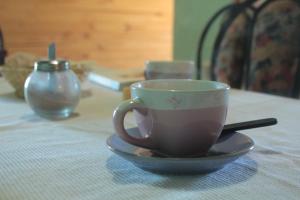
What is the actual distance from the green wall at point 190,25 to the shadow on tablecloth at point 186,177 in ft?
5.86

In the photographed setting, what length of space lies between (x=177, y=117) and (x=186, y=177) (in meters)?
0.07

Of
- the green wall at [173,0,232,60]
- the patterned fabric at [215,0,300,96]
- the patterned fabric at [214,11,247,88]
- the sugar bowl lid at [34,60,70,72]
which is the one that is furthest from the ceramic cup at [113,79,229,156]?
the green wall at [173,0,232,60]

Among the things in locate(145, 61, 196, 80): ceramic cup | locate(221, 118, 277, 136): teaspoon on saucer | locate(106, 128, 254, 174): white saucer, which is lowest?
locate(106, 128, 254, 174): white saucer

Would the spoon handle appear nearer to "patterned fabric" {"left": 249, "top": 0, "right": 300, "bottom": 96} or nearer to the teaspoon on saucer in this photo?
the teaspoon on saucer

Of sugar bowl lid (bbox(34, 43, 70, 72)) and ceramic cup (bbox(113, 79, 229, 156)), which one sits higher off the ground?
sugar bowl lid (bbox(34, 43, 70, 72))

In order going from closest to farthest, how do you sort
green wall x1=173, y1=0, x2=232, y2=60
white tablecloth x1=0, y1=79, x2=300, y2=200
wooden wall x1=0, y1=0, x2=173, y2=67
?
white tablecloth x1=0, y1=79, x2=300, y2=200 → green wall x1=173, y1=0, x2=232, y2=60 → wooden wall x1=0, y1=0, x2=173, y2=67

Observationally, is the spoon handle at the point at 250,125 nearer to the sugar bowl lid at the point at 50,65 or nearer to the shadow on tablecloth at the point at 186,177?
the shadow on tablecloth at the point at 186,177

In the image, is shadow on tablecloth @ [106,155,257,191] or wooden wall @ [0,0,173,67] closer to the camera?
shadow on tablecloth @ [106,155,257,191]

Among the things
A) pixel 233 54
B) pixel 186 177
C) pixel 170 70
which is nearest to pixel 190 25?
pixel 233 54

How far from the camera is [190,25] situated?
2.39 metres

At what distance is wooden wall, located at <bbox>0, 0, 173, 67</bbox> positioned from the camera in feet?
10.3

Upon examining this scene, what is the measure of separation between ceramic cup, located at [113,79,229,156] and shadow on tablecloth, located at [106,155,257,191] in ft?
0.12

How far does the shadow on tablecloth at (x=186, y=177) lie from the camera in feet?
1.43

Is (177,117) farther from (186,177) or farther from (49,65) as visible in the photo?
Answer: (49,65)
